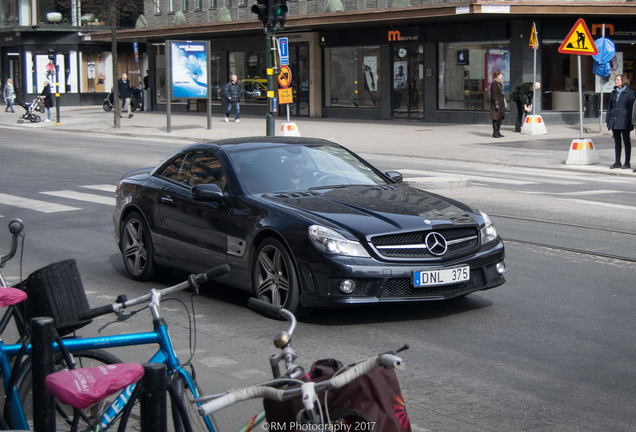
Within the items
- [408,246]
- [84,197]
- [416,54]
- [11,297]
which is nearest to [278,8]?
[84,197]

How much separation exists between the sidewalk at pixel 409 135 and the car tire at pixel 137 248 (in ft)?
Result: 41.3

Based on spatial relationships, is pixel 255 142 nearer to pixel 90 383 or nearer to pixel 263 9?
pixel 90 383

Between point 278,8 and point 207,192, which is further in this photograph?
point 278,8

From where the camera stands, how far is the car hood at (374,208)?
23.8 feet

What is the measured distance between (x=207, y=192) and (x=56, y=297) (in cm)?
355

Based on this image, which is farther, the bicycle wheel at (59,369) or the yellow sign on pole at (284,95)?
the yellow sign on pole at (284,95)

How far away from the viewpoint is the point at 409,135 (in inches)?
1160

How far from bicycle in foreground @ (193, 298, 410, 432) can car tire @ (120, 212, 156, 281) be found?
242 inches

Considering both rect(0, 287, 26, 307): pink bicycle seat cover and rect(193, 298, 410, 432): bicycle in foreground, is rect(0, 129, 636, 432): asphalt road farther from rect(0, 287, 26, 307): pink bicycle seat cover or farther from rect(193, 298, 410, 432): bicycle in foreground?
rect(193, 298, 410, 432): bicycle in foreground

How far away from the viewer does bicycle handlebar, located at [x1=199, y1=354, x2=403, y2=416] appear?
2660mm

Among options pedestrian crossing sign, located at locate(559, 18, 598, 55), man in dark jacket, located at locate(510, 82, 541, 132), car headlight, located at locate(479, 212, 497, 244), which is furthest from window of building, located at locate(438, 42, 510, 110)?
car headlight, located at locate(479, 212, 497, 244)

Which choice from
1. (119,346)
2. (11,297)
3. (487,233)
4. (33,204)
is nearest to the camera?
(119,346)

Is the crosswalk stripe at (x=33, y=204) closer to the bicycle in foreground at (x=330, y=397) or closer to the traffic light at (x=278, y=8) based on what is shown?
the traffic light at (x=278, y=8)

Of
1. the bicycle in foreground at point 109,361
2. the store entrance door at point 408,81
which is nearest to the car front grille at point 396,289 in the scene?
the bicycle in foreground at point 109,361
